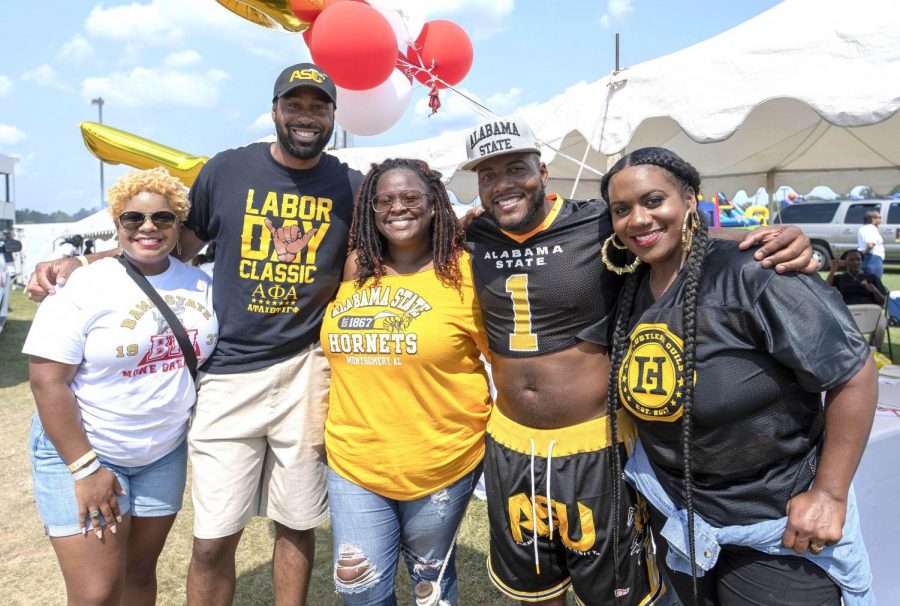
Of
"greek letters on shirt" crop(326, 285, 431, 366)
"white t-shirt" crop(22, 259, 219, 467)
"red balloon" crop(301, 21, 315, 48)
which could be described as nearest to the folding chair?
"greek letters on shirt" crop(326, 285, 431, 366)

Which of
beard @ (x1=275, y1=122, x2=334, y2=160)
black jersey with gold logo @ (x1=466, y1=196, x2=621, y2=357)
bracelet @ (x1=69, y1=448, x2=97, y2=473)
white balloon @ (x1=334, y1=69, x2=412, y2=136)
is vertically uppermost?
white balloon @ (x1=334, y1=69, x2=412, y2=136)

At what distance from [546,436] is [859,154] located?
22.2 ft

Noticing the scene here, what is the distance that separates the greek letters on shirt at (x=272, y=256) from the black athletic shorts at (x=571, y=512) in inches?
40.3

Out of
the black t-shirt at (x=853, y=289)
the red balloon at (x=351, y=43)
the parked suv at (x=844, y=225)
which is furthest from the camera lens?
the parked suv at (x=844, y=225)

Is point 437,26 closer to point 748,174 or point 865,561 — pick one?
point 865,561

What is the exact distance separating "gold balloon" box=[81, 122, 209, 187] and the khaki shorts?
43.6 inches

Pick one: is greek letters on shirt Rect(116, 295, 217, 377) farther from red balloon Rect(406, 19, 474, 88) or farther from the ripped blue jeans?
red balloon Rect(406, 19, 474, 88)

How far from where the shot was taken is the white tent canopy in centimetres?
354

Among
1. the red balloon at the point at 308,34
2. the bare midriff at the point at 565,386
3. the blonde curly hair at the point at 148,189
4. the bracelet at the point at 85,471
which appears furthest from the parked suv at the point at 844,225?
the bracelet at the point at 85,471

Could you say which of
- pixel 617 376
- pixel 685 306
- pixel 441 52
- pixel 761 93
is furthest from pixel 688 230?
pixel 441 52

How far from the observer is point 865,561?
5.27ft

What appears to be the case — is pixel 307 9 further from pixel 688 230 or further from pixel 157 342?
pixel 688 230

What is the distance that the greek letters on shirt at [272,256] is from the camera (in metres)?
2.43

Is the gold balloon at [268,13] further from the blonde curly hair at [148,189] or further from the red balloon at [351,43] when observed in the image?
the blonde curly hair at [148,189]
